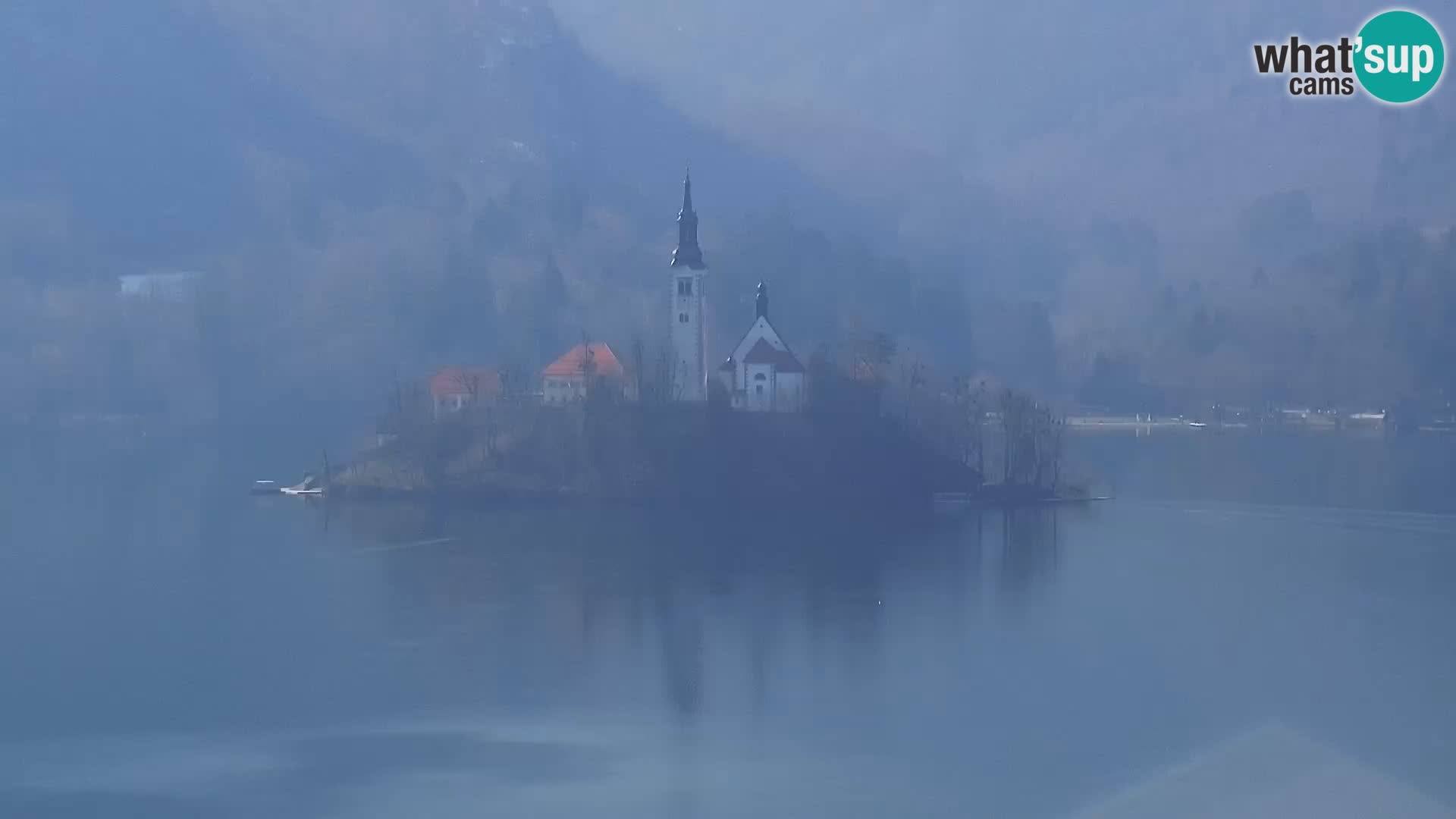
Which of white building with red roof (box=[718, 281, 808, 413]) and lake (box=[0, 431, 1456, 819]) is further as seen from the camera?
white building with red roof (box=[718, 281, 808, 413])

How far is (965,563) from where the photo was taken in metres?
18.2

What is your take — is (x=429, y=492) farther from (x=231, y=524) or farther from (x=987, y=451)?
(x=987, y=451)

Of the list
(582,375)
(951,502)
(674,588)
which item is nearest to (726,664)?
(674,588)

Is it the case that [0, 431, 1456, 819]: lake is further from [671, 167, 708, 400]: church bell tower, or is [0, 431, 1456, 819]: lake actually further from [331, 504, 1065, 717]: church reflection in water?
[671, 167, 708, 400]: church bell tower

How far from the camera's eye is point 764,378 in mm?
25578

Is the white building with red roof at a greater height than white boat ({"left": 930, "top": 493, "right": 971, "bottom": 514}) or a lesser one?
greater

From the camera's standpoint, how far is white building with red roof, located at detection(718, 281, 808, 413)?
83.6 ft

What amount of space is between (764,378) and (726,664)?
13.0 meters

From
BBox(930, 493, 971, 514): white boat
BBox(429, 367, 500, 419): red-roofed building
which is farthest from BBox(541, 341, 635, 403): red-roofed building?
BBox(930, 493, 971, 514): white boat

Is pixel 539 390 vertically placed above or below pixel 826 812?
above

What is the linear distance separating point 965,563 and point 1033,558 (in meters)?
0.80

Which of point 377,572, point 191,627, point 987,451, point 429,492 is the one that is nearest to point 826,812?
point 191,627

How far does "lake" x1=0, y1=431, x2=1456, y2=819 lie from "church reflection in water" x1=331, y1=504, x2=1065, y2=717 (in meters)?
0.06

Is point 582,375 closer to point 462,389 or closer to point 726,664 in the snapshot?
point 462,389
